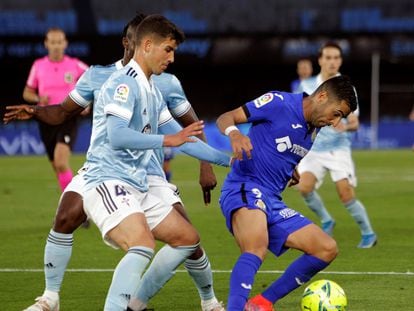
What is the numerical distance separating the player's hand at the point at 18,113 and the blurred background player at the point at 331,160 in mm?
5246

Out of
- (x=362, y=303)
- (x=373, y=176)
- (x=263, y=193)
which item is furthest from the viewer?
(x=373, y=176)

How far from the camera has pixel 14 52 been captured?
1297 inches

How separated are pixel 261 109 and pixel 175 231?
1.13 metres

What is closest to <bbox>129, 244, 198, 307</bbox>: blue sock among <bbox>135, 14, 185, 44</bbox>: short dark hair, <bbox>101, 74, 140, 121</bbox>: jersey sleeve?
<bbox>101, 74, 140, 121</bbox>: jersey sleeve

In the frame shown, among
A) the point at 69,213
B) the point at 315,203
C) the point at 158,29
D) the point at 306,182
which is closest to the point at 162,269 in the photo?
the point at 69,213

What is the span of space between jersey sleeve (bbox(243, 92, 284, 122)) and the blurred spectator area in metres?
23.8

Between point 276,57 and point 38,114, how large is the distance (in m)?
25.9

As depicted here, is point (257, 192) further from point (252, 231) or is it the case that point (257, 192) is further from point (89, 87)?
point (89, 87)

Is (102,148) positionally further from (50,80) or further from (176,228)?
(50,80)

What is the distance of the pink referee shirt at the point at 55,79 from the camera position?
15.2 metres

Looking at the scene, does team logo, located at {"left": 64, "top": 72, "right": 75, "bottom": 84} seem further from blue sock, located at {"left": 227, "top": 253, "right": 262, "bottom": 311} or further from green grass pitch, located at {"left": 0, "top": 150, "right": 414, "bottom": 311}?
blue sock, located at {"left": 227, "top": 253, "right": 262, "bottom": 311}

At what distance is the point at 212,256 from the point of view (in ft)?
38.1

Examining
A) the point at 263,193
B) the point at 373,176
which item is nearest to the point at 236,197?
the point at 263,193

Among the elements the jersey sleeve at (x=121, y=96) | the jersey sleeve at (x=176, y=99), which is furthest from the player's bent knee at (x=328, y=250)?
the jersey sleeve at (x=121, y=96)
